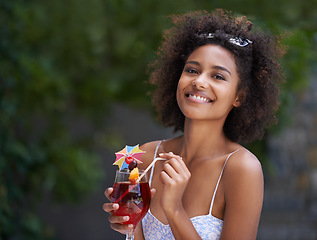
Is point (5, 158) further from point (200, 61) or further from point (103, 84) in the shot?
point (200, 61)

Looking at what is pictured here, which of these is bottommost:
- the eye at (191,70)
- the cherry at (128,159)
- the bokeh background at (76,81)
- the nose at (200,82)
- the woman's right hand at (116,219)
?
the woman's right hand at (116,219)

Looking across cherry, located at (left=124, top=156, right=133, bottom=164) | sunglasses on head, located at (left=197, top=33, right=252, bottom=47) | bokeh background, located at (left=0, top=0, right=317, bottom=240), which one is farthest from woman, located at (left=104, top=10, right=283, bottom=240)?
bokeh background, located at (left=0, top=0, right=317, bottom=240)

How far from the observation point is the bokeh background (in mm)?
3999

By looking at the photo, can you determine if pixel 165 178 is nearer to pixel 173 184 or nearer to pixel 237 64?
pixel 173 184

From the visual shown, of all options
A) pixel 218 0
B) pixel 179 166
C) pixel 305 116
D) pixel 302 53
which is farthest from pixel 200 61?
pixel 305 116

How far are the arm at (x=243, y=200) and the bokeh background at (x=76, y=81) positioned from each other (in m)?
1.56

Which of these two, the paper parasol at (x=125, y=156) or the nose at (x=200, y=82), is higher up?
the nose at (x=200, y=82)

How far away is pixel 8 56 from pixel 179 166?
2866 mm

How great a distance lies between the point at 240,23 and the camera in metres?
1.96

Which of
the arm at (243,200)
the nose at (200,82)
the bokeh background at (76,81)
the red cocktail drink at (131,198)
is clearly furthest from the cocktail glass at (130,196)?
the bokeh background at (76,81)

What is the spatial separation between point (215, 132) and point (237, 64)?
29cm

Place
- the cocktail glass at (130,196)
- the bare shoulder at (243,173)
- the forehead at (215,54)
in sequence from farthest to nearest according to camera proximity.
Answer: the forehead at (215,54), the bare shoulder at (243,173), the cocktail glass at (130,196)

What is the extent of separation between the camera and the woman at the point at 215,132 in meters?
1.70

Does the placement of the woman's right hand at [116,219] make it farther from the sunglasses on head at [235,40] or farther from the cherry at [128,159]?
the sunglasses on head at [235,40]
